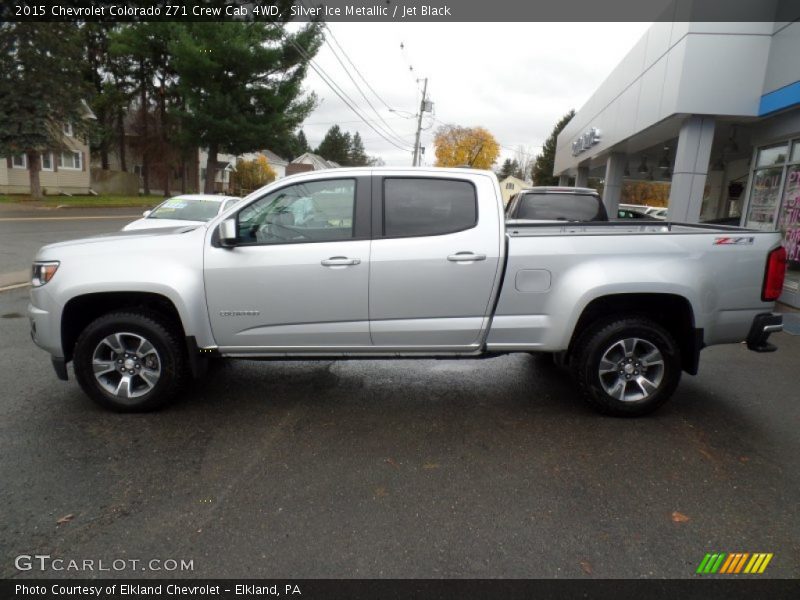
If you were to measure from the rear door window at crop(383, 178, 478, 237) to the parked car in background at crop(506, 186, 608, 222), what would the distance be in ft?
16.5

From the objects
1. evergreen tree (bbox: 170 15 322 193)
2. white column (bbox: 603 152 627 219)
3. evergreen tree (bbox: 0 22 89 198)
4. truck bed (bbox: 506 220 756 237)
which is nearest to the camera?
truck bed (bbox: 506 220 756 237)

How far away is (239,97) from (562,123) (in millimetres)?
50651

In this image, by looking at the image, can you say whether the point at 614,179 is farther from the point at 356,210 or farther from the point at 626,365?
the point at 356,210

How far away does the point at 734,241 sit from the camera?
4.27 meters

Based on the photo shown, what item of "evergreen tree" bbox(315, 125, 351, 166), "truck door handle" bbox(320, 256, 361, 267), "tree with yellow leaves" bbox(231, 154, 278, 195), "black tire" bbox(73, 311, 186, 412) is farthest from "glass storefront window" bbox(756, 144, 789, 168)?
"evergreen tree" bbox(315, 125, 351, 166)

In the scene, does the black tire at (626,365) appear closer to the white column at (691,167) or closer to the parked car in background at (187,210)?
the parked car in background at (187,210)

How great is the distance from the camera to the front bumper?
14.3 ft

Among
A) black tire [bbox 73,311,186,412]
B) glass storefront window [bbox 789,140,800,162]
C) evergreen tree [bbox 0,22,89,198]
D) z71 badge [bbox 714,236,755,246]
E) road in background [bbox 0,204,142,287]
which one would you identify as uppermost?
evergreen tree [bbox 0,22,89,198]

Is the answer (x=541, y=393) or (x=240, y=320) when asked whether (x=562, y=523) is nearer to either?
(x=541, y=393)

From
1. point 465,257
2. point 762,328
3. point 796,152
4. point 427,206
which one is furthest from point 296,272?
point 796,152

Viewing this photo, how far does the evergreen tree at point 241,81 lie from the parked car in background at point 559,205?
22401 mm

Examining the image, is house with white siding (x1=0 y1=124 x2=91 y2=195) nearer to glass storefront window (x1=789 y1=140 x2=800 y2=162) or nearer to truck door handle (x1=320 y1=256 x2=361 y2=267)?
truck door handle (x1=320 y1=256 x2=361 y2=267)
